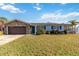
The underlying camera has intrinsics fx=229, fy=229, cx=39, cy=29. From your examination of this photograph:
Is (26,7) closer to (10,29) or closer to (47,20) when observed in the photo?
(47,20)

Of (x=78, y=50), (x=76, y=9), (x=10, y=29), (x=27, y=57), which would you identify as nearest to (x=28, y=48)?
(x=27, y=57)

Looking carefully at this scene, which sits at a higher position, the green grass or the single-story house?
the single-story house

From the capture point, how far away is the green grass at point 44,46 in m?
9.02

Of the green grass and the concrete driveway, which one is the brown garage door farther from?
the green grass

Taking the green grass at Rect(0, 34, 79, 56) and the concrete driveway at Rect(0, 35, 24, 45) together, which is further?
the concrete driveway at Rect(0, 35, 24, 45)

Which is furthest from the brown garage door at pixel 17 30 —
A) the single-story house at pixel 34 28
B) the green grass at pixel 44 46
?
the green grass at pixel 44 46

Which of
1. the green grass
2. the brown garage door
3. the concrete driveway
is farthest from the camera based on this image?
the brown garage door

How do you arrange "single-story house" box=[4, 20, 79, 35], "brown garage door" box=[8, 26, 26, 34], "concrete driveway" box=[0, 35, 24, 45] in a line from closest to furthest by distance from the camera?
"single-story house" box=[4, 20, 79, 35], "concrete driveway" box=[0, 35, 24, 45], "brown garage door" box=[8, 26, 26, 34]

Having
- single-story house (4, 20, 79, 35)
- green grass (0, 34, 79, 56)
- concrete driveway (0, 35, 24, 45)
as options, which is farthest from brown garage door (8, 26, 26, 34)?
green grass (0, 34, 79, 56)

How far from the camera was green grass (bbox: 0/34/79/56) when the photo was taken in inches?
355

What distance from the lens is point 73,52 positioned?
30.0ft

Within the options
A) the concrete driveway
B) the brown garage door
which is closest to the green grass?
the concrete driveway

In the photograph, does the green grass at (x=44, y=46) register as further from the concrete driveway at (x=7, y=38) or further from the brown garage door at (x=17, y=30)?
the brown garage door at (x=17, y=30)

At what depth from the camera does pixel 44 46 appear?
10.1 meters
